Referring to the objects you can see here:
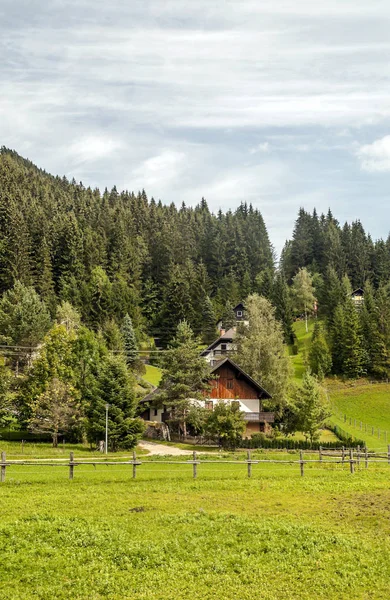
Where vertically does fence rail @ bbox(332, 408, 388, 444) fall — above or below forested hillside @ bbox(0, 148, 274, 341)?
below

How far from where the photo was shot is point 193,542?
54.1ft

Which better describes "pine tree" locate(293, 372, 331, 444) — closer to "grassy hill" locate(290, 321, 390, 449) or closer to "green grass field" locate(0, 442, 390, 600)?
"grassy hill" locate(290, 321, 390, 449)

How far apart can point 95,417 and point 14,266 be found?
2790 inches

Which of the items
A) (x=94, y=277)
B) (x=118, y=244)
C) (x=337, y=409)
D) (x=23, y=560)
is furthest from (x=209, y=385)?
(x=118, y=244)

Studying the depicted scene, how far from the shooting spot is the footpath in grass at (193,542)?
13.8 m

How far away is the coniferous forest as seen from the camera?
60781mm

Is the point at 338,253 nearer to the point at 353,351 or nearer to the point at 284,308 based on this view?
the point at 284,308

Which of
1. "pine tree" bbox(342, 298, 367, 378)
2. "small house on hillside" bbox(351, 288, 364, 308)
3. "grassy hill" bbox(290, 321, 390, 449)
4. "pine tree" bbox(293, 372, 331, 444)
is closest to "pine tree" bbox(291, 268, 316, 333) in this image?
"small house on hillside" bbox(351, 288, 364, 308)

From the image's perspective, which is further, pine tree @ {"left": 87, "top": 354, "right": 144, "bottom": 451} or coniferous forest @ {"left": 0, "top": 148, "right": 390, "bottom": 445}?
coniferous forest @ {"left": 0, "top": 148, "right": 390, "bottom": 445}

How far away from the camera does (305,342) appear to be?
114 metres

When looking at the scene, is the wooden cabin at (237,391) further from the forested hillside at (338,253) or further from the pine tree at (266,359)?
the forested hillside at (338,253)

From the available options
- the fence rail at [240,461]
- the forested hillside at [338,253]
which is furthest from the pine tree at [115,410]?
the forested hillside at [338,253]

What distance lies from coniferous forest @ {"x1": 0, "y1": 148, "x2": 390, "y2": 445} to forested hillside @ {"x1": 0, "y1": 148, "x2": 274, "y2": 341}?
13.1 inches

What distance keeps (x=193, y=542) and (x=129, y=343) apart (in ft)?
273
